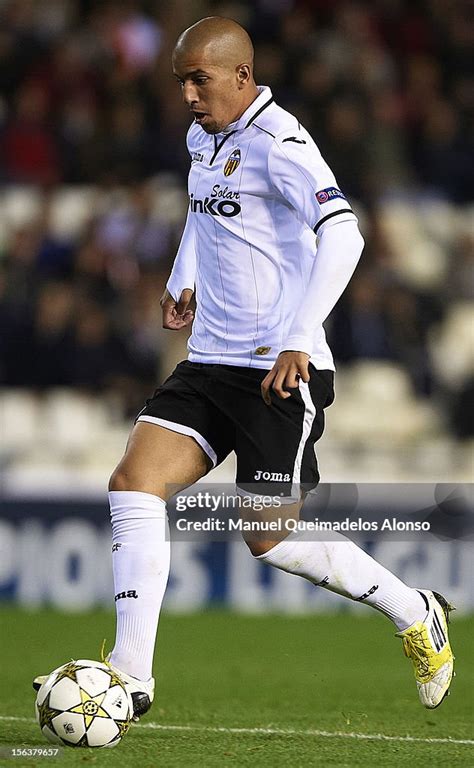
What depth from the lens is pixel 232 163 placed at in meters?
4.82

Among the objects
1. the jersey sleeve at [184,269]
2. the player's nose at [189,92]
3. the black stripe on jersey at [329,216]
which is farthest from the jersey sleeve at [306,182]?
the jersey sleeve at [184,269]

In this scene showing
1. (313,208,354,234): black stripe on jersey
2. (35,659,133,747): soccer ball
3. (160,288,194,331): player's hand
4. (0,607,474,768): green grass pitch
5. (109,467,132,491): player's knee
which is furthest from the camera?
(160,288,194,331): player's hand

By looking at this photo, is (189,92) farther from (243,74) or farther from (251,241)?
(251,241)

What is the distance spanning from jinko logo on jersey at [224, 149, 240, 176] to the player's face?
10 centimetres

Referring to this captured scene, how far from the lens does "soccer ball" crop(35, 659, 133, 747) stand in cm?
430

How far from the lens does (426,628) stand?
195 inches

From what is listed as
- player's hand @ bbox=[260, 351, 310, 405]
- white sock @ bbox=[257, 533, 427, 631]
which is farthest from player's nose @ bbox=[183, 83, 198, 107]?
white sock @ bbox=[257, 533, 427, 631]

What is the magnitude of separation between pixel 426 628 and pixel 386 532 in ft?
15.5

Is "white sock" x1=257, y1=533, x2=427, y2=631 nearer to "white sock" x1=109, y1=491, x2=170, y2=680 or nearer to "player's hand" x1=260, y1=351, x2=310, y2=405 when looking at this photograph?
"white sock" x1=109, y1=491, x2=170, y2=680

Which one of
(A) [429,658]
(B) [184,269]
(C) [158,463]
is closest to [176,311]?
(B) [184,269]

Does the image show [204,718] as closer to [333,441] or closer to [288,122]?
[288,122]

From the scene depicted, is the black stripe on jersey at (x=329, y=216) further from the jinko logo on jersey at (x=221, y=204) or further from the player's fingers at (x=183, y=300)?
the player's fingers at (x=183, y=300)

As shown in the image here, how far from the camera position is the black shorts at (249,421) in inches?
186

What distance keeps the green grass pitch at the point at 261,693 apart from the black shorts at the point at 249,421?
0.88 meters
